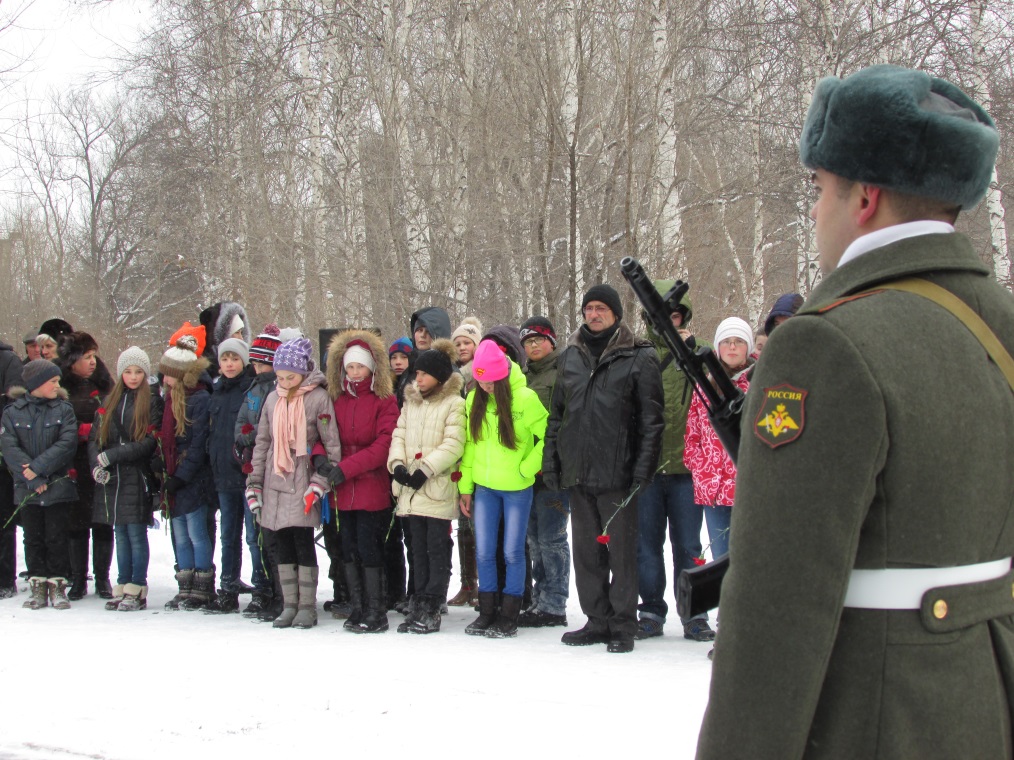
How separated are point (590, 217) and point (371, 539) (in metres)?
4.54

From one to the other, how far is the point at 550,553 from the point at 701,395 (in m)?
5.03

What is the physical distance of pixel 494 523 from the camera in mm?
6773

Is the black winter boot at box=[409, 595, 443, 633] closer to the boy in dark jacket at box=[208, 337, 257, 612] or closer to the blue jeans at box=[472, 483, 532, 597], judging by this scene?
the blue jeans at box=[472, 483, 532, 597]

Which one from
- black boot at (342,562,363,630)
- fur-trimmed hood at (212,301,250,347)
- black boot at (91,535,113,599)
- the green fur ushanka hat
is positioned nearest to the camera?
the green fur ushanka hat

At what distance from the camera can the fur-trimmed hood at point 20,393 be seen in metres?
8.01

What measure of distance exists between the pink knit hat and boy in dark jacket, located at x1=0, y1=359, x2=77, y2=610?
3.44 m

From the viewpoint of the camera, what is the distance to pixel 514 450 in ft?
22.2

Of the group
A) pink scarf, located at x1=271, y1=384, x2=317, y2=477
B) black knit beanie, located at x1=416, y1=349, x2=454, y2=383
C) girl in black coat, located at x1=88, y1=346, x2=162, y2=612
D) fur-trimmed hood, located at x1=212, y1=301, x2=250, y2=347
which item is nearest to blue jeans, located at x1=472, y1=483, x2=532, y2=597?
black knit beanie, located at x1=416, y1=349, x2=454, y2=383

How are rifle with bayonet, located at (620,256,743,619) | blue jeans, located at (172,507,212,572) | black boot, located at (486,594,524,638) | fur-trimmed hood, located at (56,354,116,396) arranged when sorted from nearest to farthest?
rifle with bayonet, located at (620,256,743,619) < black boot, located at (486,594,524,638) < blue jeans, located at (172,507,212,572) < fur-trimmed hood, located at (56,354,116,396)

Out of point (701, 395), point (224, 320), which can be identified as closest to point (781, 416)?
point (701, 395)

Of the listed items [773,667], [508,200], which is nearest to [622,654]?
[773,667]

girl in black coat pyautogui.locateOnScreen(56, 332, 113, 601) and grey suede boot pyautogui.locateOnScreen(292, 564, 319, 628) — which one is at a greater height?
girl in black coat pyautogui.locateOnScreen(56, 332, 113, 601)

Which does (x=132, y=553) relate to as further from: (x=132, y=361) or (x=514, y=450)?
(x=514, y=450)

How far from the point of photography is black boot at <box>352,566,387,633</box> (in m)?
6.83
